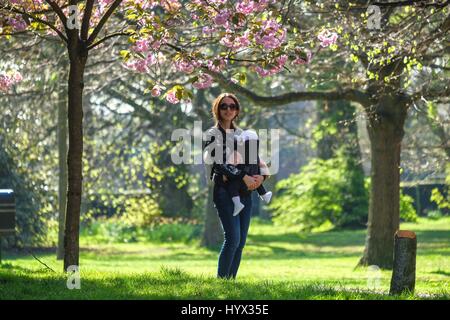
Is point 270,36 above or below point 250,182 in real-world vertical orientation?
above

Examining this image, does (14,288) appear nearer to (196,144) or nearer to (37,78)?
(37,78)

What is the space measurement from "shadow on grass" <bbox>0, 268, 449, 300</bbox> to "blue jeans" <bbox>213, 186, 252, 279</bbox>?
318 mm

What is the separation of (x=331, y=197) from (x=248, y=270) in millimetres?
13638

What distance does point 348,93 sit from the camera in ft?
52.7

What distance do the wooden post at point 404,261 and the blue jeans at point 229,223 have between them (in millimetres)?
1522

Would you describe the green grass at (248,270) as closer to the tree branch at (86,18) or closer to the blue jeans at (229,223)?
the blue jeans at (229,223)

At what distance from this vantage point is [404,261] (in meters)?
8.66

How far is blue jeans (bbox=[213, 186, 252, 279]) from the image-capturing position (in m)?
9.13

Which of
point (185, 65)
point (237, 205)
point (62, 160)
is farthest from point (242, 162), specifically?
point (62, 160)

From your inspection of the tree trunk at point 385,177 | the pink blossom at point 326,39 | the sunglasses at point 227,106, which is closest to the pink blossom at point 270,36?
the sunglasses at point 227,106

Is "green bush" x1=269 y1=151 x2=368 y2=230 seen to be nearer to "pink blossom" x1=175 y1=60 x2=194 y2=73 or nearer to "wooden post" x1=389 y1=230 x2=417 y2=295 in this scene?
"pink blossom" x1=175 y1=60 x2=194 y2=73

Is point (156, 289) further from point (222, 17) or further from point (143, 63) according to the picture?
point (143, 63)
